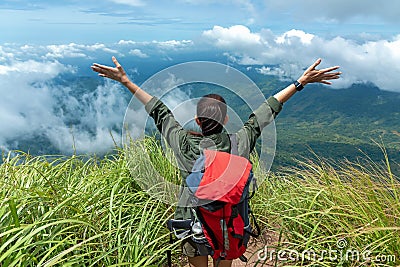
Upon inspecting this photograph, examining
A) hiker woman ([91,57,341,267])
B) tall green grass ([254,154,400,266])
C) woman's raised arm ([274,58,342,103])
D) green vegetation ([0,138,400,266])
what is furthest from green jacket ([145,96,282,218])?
tall green grass ([254,154,400,266])

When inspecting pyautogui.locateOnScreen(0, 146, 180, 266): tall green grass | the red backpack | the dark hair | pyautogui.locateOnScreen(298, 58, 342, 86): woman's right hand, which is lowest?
pyautogui.locateOnScreen(0, 146, 180, 266): tall green grass

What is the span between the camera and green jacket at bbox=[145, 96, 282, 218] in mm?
2307

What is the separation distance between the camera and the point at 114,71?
2.56 metres

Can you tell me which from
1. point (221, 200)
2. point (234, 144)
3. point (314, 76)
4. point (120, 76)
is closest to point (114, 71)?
point (120, 76)

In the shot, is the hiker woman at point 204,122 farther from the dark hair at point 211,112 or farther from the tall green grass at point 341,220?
the tall green grass at point 341,220

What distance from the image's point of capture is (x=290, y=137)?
160 meters

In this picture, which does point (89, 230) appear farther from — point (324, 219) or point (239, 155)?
point (324, 219)

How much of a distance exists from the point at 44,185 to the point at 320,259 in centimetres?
225

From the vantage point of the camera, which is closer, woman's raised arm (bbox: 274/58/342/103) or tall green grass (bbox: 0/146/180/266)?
tall green grass (bbox: 0/146/180/266)

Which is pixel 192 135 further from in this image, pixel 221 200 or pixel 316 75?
pixel 316 75

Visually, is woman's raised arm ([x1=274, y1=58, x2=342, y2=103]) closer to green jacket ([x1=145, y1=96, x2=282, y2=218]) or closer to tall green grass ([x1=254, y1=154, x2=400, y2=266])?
green jacket ([x1=145, y1=96, x2=282, y2=218])

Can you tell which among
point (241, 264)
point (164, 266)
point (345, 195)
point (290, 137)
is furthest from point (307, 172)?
point (290, 137)

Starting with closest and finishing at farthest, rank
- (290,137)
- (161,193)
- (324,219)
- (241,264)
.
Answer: (324,219) < (241,264) < (161,193) < (290,137)

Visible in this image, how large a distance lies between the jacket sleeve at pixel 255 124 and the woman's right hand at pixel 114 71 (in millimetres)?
929
